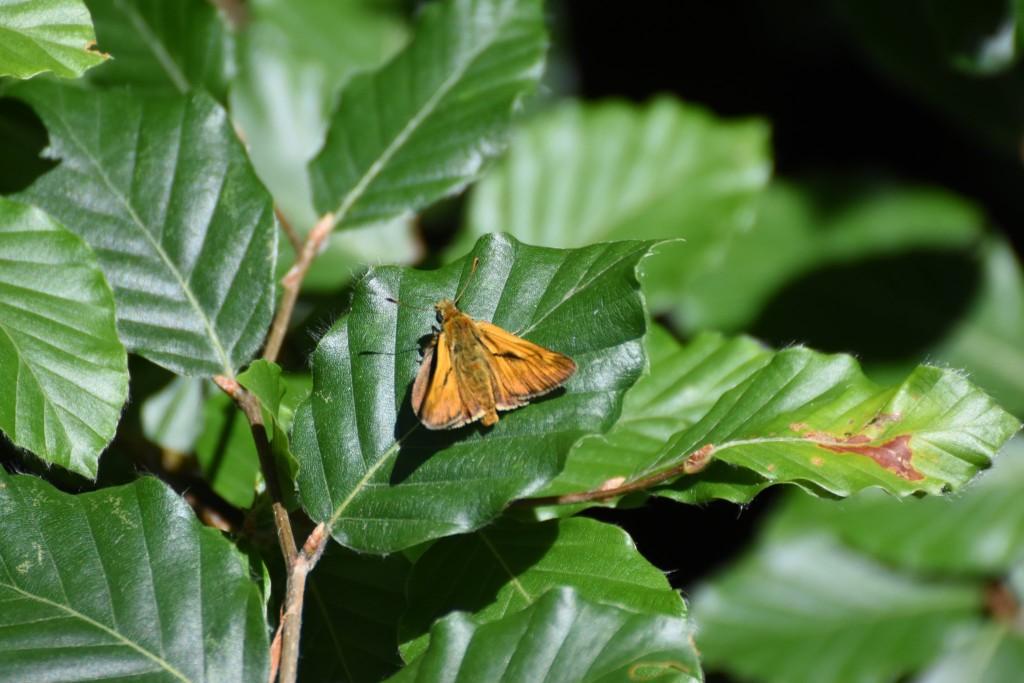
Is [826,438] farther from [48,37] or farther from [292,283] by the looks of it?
[48,37]

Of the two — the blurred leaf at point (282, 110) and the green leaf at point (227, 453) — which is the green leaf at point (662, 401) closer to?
the green leaf at point (227, 453)

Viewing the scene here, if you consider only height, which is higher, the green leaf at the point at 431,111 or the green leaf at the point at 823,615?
the green leaf at the point at 431,111

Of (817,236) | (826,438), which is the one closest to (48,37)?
(826,438)

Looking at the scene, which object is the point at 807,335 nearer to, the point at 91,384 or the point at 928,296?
the point at 928,296

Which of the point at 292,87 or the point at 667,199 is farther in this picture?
the point at 667,199

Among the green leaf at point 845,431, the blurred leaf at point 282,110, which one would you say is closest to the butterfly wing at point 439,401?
the green leaf at point 845,431

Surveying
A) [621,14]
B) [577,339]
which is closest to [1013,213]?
[621,14]
